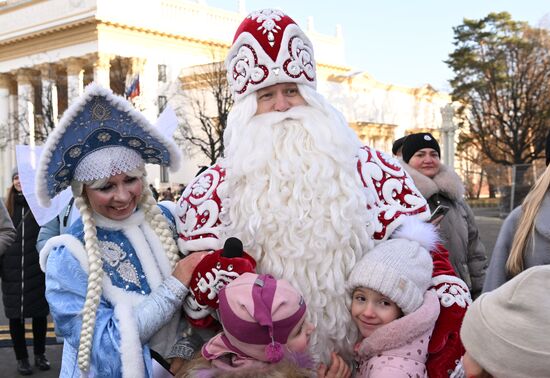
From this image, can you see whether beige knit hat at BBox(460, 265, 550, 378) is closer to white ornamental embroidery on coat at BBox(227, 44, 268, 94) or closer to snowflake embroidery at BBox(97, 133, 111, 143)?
white ornamental embroidery on coat at BBox(227, 44, 268, 94)

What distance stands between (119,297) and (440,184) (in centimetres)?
348

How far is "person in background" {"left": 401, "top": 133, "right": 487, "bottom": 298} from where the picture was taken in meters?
5.23

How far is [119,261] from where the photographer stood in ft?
8.61

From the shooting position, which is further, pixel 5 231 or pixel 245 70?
pixel 5 231

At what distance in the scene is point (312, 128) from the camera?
266 centimetres

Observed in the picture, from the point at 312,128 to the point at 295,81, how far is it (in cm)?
24

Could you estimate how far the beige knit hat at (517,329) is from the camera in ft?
5.20

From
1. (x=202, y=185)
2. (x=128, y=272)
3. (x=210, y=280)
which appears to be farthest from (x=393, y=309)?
(x=128, y=272)

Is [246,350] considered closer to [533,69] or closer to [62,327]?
[62,327]

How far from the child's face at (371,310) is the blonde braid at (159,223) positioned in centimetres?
81

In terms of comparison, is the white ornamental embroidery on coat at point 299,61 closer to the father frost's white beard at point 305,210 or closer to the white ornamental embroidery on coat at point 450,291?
the father frost's white beard at point 305,210

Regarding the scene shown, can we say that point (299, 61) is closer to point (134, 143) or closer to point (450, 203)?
point (134, 143)

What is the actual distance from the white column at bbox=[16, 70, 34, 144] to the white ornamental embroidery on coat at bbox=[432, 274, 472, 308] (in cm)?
3376

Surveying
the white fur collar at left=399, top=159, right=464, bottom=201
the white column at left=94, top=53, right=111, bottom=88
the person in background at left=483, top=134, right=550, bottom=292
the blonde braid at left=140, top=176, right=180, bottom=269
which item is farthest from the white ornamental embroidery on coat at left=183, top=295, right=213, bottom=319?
the white column at left=94, top=53, right=111, bottom=88
